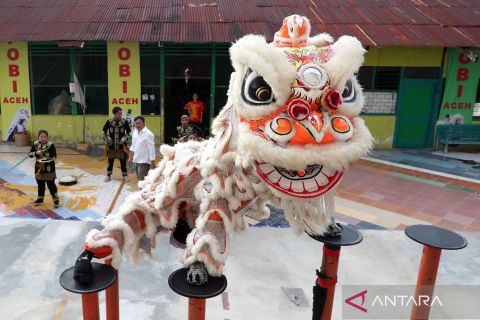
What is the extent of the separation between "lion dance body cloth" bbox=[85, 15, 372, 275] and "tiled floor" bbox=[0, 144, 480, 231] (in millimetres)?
3640

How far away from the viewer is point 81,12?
35.2 ft

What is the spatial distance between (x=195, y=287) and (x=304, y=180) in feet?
2.90

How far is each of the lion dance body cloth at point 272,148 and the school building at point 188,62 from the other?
7442mm

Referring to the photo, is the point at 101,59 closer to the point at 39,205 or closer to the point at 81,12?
the point at 81,12

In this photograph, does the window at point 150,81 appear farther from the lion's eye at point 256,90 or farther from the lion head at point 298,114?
the lion's eye at point 256,90

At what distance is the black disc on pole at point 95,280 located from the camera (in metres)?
2.53

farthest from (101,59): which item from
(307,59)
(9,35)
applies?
(307,59)

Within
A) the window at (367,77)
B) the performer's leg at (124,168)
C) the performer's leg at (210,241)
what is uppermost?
the window at (367,77)

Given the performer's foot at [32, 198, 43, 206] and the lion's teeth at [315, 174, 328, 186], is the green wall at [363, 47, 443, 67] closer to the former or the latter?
the performer's foot at [32, 198, 43, 206]

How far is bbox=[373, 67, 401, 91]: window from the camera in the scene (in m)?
11.2

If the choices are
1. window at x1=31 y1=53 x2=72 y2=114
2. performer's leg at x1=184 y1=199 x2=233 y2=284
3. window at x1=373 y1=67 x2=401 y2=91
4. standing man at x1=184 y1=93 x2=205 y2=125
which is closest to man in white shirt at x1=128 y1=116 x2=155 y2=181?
standing man at x1=184 y1=93 x2=205 y2=125

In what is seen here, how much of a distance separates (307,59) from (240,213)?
1112 millimetres

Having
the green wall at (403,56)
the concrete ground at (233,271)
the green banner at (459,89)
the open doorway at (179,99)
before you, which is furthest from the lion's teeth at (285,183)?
the green banner at (459,89)

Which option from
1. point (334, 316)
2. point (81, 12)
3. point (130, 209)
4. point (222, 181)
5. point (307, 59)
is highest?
point (81, 12)
